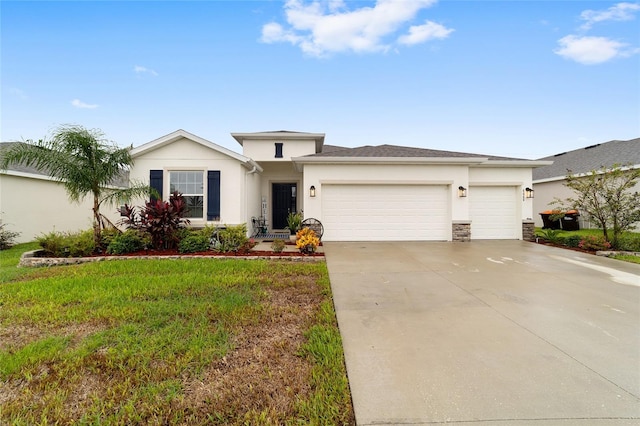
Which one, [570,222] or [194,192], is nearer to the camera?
[194,192]

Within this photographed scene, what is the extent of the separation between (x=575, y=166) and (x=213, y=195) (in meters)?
19.5

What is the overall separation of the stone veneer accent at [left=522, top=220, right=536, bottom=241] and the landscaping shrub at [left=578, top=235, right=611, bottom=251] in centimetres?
217

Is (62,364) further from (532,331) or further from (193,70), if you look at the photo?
(193,70)

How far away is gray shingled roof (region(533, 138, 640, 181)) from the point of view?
1380cm

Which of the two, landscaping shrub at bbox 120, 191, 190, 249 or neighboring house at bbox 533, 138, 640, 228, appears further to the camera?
neighboring house at bbox 533, 138, 640, 228

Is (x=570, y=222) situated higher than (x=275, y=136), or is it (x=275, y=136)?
(x=275, y=136)

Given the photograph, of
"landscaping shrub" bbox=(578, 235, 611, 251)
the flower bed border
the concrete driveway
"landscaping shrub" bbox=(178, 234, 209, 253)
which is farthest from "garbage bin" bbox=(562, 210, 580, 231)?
"landscaping shrub" bbox=(178, 234, 209, 253)

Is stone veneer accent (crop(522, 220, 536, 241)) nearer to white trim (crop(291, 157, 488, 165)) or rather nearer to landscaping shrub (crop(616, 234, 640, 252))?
landscaping shrub (crop(616, 234, 640, 252))

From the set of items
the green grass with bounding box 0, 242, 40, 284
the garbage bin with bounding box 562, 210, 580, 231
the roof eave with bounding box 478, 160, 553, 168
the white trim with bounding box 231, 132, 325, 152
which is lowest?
the green grass with bounding box 0, 242, 40, 284

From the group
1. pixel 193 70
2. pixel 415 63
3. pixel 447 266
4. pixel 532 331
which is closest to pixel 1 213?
pixel 193 70

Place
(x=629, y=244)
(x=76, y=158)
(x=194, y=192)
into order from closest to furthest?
(x=76, y=158)
(x=629, y=244)
(x=194, y=192)

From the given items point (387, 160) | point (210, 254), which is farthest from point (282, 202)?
point (210, 254)

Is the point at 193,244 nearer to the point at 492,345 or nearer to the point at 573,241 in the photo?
the point at 492,345

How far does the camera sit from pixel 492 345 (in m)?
2.87
